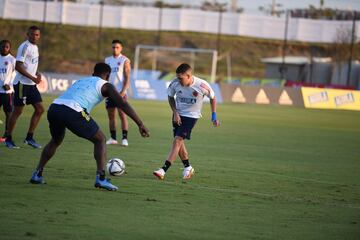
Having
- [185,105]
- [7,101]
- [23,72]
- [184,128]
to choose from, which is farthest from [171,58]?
Answer: [184,128]

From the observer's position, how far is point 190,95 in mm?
13711

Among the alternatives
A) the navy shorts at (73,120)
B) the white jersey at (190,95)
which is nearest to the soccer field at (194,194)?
the navy shorts at (73,120)

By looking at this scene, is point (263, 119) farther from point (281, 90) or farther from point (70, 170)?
point (70, 170)

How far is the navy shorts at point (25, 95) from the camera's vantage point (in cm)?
1672

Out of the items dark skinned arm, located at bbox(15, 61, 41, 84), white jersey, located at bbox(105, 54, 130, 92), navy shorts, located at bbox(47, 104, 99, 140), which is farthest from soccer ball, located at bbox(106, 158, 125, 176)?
white jersey, located at bbox(105, 54, 130, 92)

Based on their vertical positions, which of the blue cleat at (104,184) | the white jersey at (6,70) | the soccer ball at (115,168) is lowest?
the soccer ball at (115,168)

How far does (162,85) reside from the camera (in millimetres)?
43031

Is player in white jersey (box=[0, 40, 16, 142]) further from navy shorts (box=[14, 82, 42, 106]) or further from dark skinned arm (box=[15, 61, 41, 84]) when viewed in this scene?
dark skinned arm (box=[15, 61, 41, 84])

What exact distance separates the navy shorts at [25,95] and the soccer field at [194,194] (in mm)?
942

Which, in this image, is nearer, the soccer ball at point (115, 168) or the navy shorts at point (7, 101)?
the soccer ball at point (115, 168)

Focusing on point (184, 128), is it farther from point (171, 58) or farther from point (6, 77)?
point (171, 58)

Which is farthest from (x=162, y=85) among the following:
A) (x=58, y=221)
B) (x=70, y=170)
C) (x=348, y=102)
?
(x=58, y=221)

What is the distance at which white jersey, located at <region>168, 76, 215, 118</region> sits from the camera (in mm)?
13680

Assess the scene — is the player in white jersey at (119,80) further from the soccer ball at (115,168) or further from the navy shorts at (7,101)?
the soccer ball at (115,168)
